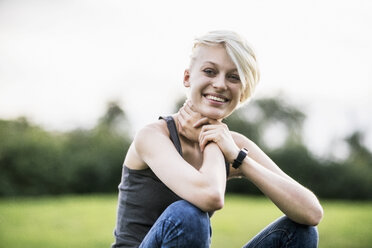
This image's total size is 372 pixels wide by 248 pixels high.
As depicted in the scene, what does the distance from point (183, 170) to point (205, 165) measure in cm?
16

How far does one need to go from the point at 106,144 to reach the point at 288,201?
18.3m

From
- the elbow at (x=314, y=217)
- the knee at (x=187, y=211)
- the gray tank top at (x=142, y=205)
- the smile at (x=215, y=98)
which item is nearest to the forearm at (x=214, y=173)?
the knee at (x=187, y=211)

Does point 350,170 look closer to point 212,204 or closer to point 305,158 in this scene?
point 305,158

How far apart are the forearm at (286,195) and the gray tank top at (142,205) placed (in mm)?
485

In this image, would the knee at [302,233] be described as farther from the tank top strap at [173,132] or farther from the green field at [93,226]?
the green field at [93,226]

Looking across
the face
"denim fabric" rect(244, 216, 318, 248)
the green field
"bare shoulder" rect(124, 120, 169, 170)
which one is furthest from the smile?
the green field

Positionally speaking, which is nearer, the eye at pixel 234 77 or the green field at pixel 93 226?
the eye at pixel 234 77

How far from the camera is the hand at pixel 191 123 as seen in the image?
2791 mm

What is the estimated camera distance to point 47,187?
18594 millimetres

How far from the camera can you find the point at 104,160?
20.0m

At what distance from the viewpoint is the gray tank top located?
266 cm

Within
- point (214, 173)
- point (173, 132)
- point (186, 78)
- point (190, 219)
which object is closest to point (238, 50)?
point (186, 78)

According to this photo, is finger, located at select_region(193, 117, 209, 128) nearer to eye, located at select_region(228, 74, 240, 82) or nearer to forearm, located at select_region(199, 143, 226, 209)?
forearm, located at select_region(199, 143, 226, 209)

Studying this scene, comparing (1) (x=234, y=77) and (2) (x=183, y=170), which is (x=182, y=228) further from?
(1) (x=234, y=77)
